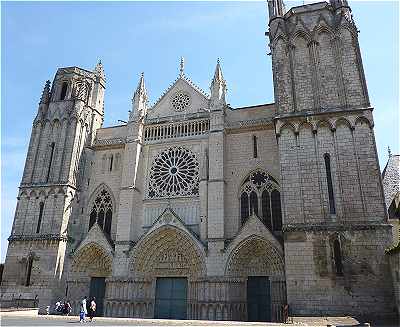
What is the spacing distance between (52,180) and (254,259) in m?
13.9

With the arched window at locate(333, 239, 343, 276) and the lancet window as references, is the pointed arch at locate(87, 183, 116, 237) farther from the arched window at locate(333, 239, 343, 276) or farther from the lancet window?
the arched window at locate(333, 239, 343, 276)

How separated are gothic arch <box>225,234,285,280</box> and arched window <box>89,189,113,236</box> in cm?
863

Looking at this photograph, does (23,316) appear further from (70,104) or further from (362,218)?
(362,218)

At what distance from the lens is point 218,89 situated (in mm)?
24422

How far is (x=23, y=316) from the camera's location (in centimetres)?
1814

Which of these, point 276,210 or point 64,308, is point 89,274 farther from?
point 276,210

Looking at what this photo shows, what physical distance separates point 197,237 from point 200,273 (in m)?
1.96

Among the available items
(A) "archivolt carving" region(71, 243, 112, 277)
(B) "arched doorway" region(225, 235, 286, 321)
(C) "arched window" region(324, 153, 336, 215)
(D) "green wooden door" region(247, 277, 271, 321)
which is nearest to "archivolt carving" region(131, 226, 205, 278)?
(A) "archivolt carving" region(71, 243, 112, 277)

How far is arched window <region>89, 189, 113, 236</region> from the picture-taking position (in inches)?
952

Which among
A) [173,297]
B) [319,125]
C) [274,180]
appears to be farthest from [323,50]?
[173,297]

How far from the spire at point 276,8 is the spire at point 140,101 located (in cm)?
996

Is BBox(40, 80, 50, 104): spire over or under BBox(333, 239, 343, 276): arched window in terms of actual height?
over

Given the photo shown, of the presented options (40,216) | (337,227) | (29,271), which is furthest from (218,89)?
(29,271)

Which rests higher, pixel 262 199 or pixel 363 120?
pixel 363 120
